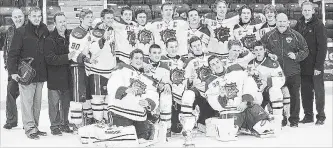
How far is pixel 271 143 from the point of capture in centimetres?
345

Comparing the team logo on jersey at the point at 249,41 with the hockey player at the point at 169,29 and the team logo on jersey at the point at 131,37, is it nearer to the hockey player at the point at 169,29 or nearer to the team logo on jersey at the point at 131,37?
the hockey player at the point at 169,29

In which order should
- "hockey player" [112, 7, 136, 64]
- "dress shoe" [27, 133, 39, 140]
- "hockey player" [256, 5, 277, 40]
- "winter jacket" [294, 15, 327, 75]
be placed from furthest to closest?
"hockey player" [256, 5, 277, 40]
"winter jacket" [294, 15, 327, 75]
"hockey player" [112, 7, 136, 64]
"dress shoe" [27, 133, 39, 140]

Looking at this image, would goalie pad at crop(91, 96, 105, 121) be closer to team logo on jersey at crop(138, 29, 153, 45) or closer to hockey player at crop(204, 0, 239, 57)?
team logo on jersey at crop(138, 29, 153, 45)

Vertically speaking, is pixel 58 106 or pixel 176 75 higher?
pixel 176 75

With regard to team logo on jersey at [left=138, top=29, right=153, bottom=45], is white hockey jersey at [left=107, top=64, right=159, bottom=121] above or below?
below

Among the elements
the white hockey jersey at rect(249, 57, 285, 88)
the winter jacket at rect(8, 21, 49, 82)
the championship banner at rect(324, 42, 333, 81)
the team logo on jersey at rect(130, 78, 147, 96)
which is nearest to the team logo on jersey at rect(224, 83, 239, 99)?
the white hockey jersey at rect(249, 57, 285, 88)

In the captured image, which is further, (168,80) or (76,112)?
(76,112)

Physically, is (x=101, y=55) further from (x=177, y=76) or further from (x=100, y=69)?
(x=177, y=76)

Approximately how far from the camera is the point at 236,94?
12.2 feet

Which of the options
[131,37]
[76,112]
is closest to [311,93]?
[131,37]

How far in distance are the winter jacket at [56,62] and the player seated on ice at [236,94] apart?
52.9 inches

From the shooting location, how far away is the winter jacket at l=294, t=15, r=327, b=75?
439 cm

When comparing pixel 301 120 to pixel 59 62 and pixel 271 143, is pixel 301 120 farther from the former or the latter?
pixel 59 62

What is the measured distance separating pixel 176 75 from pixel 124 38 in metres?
0.71
